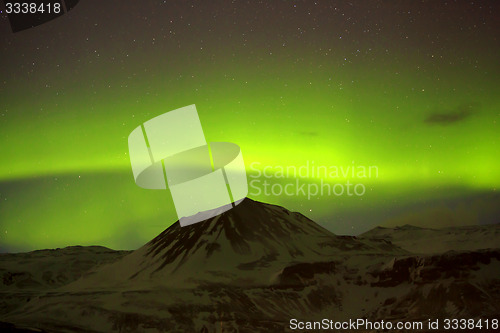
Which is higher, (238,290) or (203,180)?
(203,180)

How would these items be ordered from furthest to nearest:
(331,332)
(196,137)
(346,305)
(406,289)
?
1. (346,305)
2. (406,289)
3. (331,332)
4. (196,137)

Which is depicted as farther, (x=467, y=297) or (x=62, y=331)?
(x=467, y=297)

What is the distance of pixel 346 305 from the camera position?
194 meters

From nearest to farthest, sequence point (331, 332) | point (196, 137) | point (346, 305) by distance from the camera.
Answer: point (196, 137)
point (331, 332)
point (346, 305)

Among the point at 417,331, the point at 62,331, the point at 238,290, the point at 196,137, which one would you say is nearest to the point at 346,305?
the point at 238,290

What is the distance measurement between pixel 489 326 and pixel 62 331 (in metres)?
106

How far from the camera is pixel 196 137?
3935 inches

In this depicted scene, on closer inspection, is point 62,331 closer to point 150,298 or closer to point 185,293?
point 150,298

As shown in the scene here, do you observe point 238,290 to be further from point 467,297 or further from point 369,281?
point 467,297

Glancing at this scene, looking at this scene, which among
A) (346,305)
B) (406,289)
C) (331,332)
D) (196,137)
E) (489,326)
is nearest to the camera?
(196,137)

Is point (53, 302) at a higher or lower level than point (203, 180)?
lower

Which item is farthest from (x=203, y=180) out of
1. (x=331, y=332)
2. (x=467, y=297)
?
(x=467, y=297)

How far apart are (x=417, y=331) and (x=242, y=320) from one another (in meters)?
48.7

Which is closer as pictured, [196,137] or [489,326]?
[196,137]
